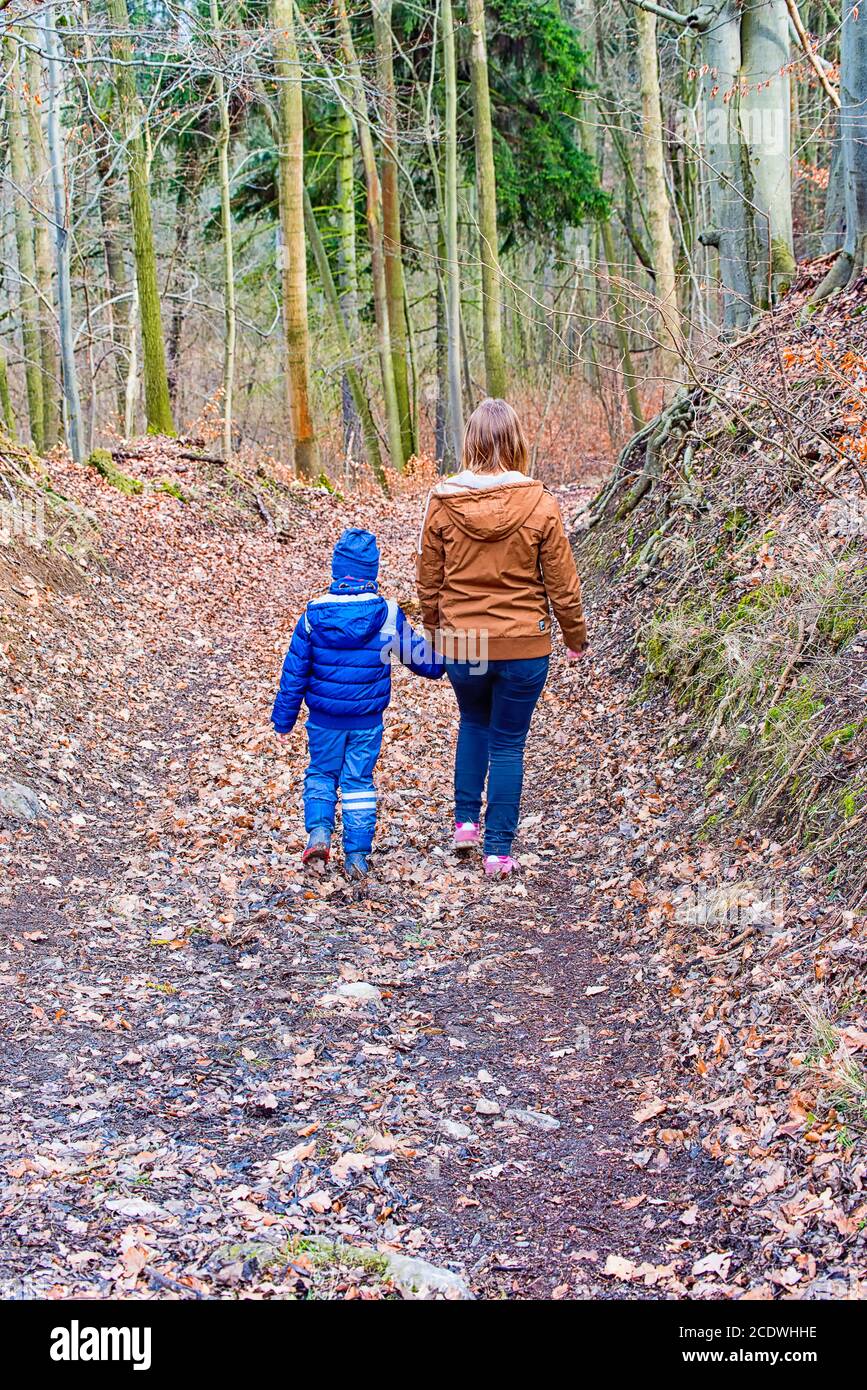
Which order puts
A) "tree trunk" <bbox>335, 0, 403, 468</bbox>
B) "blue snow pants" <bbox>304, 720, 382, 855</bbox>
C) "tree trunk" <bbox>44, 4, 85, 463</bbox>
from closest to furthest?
"blue snow pants" <bbox>304, 720, 382, 855</bbox>
"tree trunk" <bbox>44, 4, 85, 463</bbox>
"tree trunk" <bbox>335, 0, 403, 468</bbox>

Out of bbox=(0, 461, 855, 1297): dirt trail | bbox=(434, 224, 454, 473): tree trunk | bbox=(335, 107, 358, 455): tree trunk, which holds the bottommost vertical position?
bbox=(0, 461, 855, 1297): dirt trail

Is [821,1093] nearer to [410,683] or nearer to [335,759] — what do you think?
[335,759]

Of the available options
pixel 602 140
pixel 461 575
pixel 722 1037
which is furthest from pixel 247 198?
pixel 722 1037

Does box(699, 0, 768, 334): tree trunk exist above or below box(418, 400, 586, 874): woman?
above

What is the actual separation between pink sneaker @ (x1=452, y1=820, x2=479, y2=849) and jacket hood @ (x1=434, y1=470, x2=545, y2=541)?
1624mm

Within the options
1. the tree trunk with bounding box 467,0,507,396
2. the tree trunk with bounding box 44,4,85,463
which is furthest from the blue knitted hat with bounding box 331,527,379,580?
the tree trunk with bounding box 467,0,507,396

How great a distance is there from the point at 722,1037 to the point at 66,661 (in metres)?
6.77

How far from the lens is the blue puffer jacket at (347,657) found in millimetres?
6047

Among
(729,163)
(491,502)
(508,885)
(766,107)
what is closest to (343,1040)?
(508,885)

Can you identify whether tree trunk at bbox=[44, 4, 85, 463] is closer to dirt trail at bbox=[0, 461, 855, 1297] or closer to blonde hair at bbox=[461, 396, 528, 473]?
dirt trail at bbox=[0, 461, 855, 1297]

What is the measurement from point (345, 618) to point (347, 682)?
351 millimetres

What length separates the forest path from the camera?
3.34m

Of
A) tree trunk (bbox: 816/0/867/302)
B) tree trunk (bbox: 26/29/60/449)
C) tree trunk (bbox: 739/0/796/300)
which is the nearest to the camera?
tree trunk (bbox: 816/0/867/302)

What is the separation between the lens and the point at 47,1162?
3.62m
